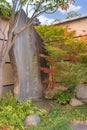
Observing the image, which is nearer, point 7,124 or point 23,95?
point 7,124

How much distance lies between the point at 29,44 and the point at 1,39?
3.06ft

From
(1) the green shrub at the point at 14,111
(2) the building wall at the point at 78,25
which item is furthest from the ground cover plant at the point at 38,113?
(2) the building wall at the point at 78,25

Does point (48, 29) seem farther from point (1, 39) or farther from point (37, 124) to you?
point (37, 124)

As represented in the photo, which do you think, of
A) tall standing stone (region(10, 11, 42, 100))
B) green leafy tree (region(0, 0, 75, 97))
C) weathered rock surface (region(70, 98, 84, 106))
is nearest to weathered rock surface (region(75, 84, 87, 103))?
weathered rock surface (region(70, 98, 84, 106))

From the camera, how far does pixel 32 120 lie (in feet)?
19.6

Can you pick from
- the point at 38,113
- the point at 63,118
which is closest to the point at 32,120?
the point at 38,113

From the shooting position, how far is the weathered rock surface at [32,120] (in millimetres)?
5912

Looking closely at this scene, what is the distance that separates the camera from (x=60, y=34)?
8.40m

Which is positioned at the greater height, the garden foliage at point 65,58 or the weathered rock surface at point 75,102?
the garden foliage at point 65,58

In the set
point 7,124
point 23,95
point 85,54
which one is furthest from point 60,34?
point 7,124

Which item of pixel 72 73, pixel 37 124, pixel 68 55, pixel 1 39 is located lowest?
pixel 37 124

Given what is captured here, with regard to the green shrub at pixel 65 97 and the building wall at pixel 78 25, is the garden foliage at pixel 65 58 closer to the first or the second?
the green shrub at pixel 65 97

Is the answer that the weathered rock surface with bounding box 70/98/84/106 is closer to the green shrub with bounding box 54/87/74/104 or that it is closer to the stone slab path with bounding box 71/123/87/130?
the green shrub with bounding box 54/87/74/104

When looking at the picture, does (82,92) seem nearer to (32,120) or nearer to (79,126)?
(79,126)
